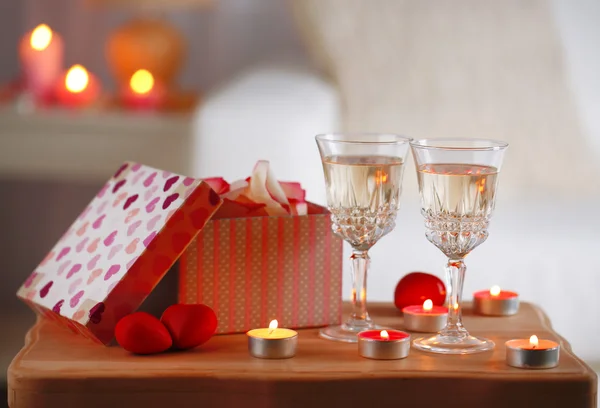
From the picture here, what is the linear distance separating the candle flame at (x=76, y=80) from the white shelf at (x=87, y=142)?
0.10 m

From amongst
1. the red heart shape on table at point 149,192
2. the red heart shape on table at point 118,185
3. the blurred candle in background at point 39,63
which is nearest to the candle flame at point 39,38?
the blurred candle in background at point 39,63

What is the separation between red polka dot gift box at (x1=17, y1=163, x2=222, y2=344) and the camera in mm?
1186

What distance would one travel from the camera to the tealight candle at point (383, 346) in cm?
112

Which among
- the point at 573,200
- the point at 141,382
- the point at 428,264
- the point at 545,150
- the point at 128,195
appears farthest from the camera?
the point at 545,150

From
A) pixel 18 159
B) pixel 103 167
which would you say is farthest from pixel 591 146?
pixel 18 159

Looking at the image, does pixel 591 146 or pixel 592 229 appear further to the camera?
pixel 591 146

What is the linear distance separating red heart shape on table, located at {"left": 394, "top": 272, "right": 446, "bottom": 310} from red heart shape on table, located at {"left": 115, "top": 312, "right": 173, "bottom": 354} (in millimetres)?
405

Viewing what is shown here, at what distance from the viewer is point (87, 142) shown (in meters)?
3.08

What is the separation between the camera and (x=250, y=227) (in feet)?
4.17

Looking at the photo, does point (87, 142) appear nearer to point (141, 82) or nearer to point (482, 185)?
point (141, 82)

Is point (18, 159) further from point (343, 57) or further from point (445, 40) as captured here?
point (445, 40)

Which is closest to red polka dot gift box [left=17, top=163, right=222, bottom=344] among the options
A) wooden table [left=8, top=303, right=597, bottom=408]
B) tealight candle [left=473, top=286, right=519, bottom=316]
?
wooden table [left=8, top=303, right=597, bottom=408]

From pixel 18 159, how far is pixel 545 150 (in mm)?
1708

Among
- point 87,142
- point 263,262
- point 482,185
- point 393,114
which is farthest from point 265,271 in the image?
point 87,142
